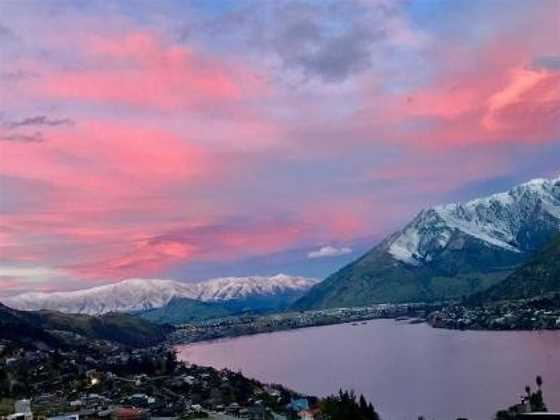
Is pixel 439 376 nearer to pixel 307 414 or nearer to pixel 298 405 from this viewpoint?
pixel 298 405

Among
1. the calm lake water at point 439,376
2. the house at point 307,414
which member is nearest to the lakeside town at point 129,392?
the house at point 307,414

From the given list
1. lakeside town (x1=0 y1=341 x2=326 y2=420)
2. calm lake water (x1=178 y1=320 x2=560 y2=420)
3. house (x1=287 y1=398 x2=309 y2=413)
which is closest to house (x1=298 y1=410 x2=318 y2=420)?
lakeside town (x1=0 y1=341 x2=326 y2=420)

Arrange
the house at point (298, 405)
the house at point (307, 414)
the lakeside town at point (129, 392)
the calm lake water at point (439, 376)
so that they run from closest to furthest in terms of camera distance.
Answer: the house at point (307, 414) < the lakeside town at point (129, 392) < the house at point (298, 405) < the calm lake water at point (439, 376)

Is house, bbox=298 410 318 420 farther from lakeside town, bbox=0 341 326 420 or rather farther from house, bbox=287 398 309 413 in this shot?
house, bbox=287 398 309 413

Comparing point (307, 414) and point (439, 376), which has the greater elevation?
point (307, 414)

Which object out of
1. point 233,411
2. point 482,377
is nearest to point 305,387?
point 482,377

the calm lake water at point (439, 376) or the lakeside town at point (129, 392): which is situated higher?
the lakeside town at point (129, 392)

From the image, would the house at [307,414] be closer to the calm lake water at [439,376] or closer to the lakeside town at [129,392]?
the lakeside town at [129,392]

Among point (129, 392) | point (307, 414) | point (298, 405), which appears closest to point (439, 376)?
point (298, 405)

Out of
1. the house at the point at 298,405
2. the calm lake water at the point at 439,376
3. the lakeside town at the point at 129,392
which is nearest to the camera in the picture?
the lakeside town at the point at 129,392

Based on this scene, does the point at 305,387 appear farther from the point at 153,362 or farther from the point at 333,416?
the point at 333,416

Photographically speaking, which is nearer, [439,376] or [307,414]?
[307,414]
